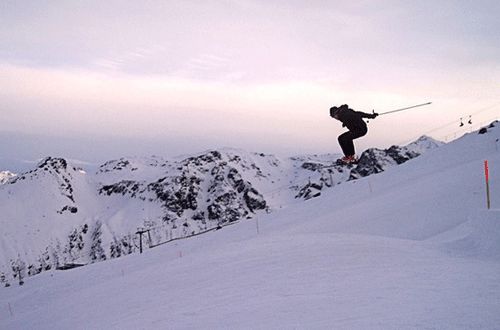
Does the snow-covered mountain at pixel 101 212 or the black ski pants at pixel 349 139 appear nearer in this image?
the black ski pants at pixel 349 139

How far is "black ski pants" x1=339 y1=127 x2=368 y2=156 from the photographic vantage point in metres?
10.1

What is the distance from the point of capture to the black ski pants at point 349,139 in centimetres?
1014

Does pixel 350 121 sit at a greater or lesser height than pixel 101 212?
greater

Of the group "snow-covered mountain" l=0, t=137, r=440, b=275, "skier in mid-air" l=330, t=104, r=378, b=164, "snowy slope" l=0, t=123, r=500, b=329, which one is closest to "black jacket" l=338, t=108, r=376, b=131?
"skier in mid-air" l=330, t=104, r=378, b=164

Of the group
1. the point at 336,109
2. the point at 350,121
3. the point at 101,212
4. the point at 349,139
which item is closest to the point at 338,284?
the point at 349,139

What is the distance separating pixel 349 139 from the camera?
1036 cm

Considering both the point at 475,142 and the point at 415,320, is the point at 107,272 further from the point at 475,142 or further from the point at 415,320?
the point at 475,142

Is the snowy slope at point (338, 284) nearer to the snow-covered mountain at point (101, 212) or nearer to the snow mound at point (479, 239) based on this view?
the snow mound at point (479, 239)

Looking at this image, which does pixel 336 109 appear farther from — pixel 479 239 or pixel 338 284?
pixel 479 239

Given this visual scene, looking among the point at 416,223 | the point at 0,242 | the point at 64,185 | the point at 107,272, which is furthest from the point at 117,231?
the point at 416,223

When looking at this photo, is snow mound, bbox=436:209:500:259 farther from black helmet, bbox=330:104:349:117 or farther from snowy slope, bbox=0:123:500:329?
black helmet, bbox=330:104:349:117

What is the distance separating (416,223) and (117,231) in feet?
479

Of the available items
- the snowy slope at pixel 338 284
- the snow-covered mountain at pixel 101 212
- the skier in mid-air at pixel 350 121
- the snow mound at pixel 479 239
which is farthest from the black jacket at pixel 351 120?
the snow-covered mountain at pixel 101 212

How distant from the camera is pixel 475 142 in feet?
149
